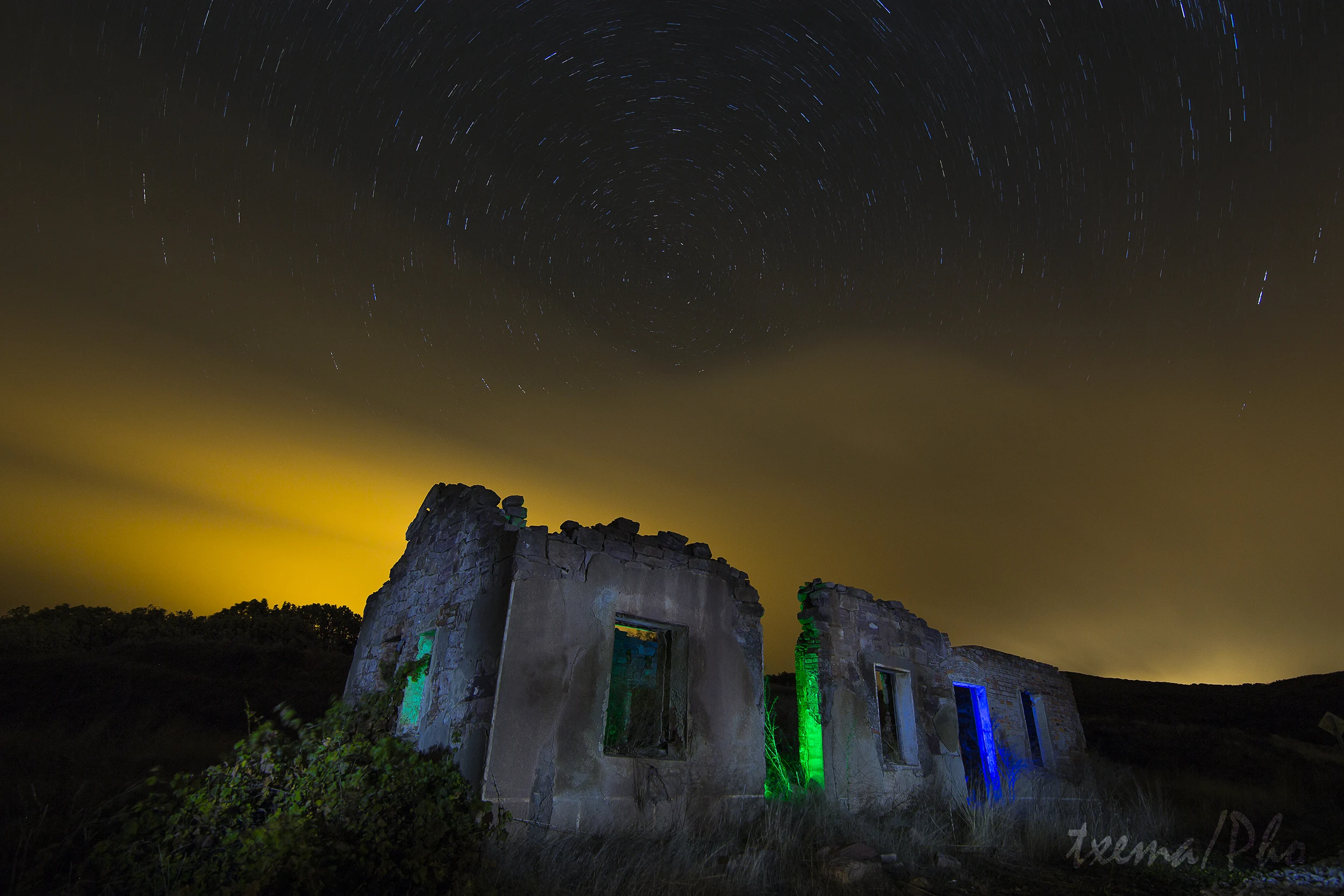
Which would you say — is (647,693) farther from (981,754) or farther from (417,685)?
(981,754)

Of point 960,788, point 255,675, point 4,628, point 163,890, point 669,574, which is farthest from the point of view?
point 4,628

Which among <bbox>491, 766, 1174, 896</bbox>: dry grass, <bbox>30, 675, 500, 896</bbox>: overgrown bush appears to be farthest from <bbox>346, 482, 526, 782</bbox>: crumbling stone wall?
<bbox>491, 766, 1174, 896</bbox>: dry grass

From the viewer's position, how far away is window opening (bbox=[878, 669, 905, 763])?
10320 millimetres

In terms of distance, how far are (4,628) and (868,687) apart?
2820 cm

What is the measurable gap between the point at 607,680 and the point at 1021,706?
1152 cm

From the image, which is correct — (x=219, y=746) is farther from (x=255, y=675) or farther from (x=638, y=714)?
(x=255, y=675)

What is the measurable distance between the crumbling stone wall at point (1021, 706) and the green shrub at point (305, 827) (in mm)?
9648

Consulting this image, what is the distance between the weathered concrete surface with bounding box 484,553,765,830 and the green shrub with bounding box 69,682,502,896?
739 millimetres

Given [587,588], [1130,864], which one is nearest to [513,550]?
[587,588]

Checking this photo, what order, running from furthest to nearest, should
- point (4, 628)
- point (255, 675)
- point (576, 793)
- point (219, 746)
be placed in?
1. point (4, 628)
2. point (255, 675)
3. point (219, 746)
4. point (576, 793)

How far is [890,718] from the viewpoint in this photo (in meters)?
11.0

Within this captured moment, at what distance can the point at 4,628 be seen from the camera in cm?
2236
